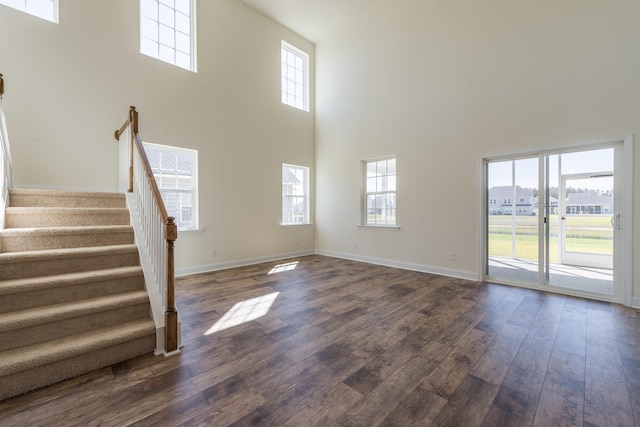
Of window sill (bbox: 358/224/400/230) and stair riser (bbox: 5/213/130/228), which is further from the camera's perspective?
window sill (bbox: 358/224/400/230)

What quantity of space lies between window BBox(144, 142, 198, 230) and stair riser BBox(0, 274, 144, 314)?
7.93 ft

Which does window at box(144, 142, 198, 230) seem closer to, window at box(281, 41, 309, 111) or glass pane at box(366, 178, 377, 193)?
window at box(281, 41, 309, 111)

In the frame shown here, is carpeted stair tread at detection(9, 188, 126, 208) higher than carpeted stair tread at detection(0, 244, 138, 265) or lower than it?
higher

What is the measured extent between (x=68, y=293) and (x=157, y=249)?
664 millimetres

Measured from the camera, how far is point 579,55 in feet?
11.2

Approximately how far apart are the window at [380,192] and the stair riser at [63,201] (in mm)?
4174

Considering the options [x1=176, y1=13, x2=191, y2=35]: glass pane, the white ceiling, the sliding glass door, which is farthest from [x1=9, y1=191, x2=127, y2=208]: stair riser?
the sliding glass door

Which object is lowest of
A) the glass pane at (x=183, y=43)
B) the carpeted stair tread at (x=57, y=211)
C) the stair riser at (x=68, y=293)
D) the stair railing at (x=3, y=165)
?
the stair riser at (x=68, y=293)

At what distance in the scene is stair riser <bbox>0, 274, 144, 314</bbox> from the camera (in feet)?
6.25

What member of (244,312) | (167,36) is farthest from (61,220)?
(167,36)

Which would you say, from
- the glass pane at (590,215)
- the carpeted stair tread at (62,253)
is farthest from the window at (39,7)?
the glass pane at (590,215)

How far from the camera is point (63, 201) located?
3.00m

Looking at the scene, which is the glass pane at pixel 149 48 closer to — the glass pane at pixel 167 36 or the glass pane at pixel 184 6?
the glass pane at pixel 167 36

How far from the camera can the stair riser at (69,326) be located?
1776 millimetres
